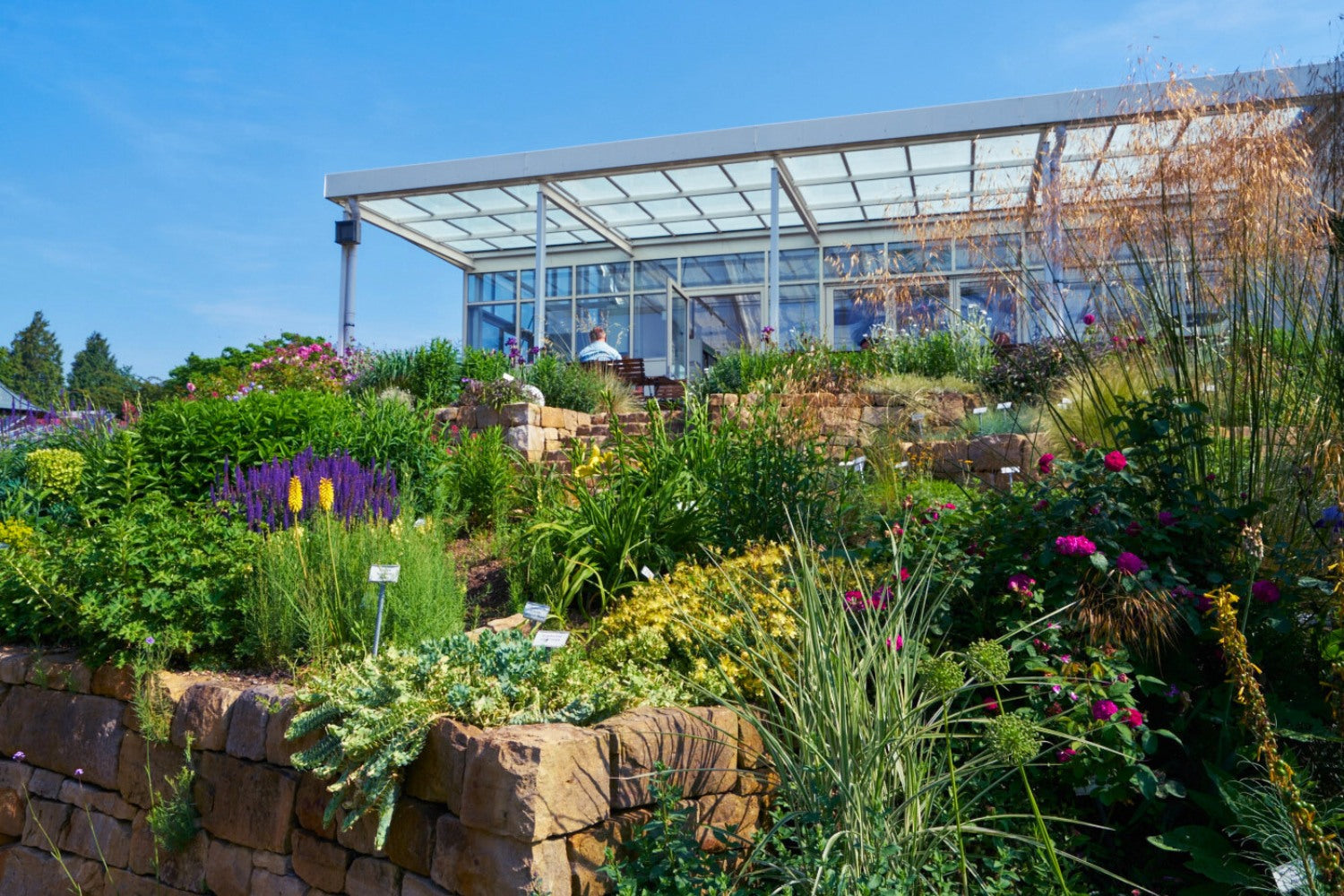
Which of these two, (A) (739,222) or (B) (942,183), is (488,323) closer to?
(A) (739,222)

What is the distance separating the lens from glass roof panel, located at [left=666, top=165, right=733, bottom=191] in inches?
493

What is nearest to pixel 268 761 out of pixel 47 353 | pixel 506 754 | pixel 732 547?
pixel 506 754

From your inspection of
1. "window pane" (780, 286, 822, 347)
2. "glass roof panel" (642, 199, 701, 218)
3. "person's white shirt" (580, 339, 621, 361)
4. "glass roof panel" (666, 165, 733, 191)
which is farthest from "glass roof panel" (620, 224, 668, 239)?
"person's white shirt" (580, 339, 621, 361)

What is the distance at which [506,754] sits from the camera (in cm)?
242

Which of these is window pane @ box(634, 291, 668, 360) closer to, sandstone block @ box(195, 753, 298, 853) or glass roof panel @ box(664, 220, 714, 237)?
glass roof panel @ box(664, 220, 714, 237)

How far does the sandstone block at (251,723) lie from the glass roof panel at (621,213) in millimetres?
11607

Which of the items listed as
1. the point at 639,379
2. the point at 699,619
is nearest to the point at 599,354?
the point at 639,379

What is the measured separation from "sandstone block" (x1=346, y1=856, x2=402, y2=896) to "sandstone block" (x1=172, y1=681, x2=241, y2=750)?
79 centimetres

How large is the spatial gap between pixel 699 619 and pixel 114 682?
2.38 meters

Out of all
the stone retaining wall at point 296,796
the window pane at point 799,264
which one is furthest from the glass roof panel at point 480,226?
the stone retaining wall at point 296,796

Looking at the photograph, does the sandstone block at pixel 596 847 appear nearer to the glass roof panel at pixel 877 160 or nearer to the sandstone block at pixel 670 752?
the sandstone block at pixel 670 752

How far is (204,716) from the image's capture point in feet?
11.0

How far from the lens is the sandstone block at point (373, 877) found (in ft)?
9.03

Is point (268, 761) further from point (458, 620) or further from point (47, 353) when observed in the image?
point (47, 353)
